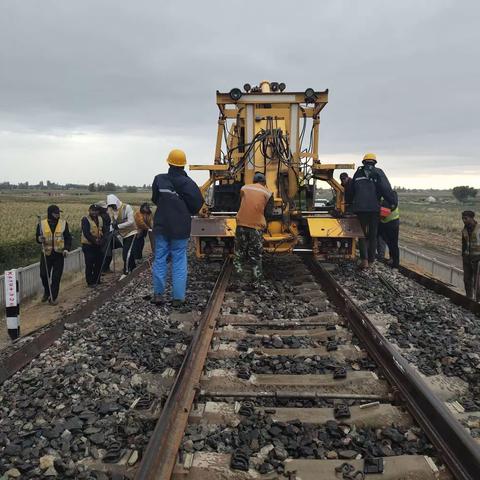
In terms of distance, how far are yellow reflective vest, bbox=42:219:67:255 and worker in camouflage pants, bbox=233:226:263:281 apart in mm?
3108

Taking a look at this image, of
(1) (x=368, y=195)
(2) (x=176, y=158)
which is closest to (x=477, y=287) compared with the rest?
(1) (x=368, y=195)

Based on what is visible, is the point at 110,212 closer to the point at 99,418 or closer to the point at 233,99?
the point at 233,99

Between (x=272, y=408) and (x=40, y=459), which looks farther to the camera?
(x=272, y=408)

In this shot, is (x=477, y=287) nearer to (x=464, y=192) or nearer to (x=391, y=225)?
(x=391, y=225)

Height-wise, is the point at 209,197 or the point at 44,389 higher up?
the point at 209,197

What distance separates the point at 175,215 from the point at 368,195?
13.4 ft

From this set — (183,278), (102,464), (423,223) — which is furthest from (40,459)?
(423,223)

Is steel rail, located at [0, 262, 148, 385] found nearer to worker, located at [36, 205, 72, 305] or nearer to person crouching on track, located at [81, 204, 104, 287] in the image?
worker, located at [36, 205, 72, 305]

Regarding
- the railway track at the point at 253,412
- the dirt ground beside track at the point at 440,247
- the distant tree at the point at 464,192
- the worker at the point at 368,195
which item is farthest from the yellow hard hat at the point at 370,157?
the distant tree at the point at 464,192

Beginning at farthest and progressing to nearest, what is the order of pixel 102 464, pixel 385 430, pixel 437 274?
pixel 437 274
pixel 385 430
pixel 102 464

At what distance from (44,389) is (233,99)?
22.2ft

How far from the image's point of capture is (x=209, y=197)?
10336mm

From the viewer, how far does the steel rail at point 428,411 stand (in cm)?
262

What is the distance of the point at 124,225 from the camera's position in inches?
405
